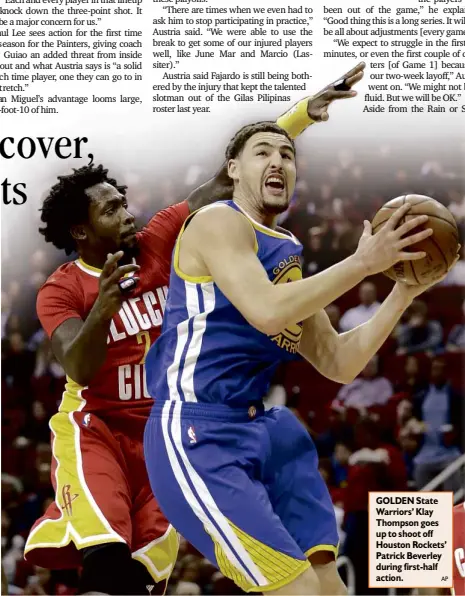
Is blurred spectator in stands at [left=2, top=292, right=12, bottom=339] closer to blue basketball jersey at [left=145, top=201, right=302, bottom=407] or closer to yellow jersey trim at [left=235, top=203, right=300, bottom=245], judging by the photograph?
blue basketball jersey at [left=145, top=201, right=302, bottom=407]

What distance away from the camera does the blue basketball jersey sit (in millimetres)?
3000

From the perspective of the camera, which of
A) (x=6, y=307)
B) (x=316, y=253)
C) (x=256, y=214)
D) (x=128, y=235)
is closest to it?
(x=256, y=214)

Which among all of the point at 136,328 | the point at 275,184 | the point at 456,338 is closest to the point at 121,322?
the point at 136,328

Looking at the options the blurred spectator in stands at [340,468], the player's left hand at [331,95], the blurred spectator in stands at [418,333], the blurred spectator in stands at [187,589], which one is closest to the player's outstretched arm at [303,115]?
the player's left hand at [331,95]

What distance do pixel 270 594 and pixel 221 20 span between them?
8.68 ft

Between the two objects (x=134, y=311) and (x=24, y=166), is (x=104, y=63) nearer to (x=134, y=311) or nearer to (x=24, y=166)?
(x=24, y=166)

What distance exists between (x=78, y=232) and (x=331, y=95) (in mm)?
1300

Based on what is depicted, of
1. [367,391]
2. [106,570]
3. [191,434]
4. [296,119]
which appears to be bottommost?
[106,570]

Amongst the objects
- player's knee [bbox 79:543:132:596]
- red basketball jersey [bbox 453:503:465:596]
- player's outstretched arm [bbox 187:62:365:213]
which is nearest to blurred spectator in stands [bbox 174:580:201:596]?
player's knee [bbox 79:543:132:596]

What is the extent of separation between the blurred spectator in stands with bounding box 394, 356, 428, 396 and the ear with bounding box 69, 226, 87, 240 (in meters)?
1.99

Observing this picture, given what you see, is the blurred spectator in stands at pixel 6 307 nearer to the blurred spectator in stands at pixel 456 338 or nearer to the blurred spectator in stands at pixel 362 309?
the blurred spectator in stands at pixel 362 309

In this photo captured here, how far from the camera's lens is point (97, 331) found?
367 centimetres

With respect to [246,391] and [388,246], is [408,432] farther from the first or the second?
[388,246]
